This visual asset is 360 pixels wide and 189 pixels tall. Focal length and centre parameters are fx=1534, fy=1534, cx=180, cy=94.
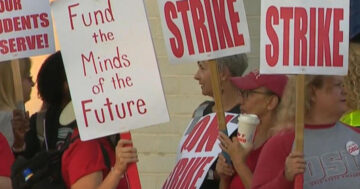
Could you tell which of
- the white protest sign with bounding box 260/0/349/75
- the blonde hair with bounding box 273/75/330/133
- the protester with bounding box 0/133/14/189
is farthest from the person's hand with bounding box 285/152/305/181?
the protester with bounding box 0/133/14/189

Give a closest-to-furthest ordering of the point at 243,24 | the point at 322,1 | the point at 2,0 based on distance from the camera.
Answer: the point at 322,1
the point at 243,24
the point at 2,0

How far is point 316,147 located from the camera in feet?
22.1

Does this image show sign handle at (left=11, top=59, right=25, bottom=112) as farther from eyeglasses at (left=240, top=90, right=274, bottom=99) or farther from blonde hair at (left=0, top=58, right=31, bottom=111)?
eyeglasses at (left=240, top=90, right=274, bottom=99)

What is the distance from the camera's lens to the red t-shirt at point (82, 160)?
712 centimetres

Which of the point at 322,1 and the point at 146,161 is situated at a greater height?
the point at 322,1

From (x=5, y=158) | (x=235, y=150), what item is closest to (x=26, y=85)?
(x=5, y=158)

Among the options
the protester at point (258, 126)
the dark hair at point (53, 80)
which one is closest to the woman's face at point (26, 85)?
the dark hair at point (53, 80)

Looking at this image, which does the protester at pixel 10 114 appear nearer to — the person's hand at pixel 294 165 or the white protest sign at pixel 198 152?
the white protest sign at pixel 198 152

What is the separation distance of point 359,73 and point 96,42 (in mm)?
1231

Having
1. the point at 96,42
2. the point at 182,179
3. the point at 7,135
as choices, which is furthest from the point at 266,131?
the point at 7,135

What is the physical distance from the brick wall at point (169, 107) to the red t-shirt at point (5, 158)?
263 cm

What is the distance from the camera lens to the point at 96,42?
23.5ft

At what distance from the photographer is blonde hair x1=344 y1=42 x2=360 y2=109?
694cm

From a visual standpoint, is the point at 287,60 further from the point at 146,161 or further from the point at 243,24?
the point at 146,161
